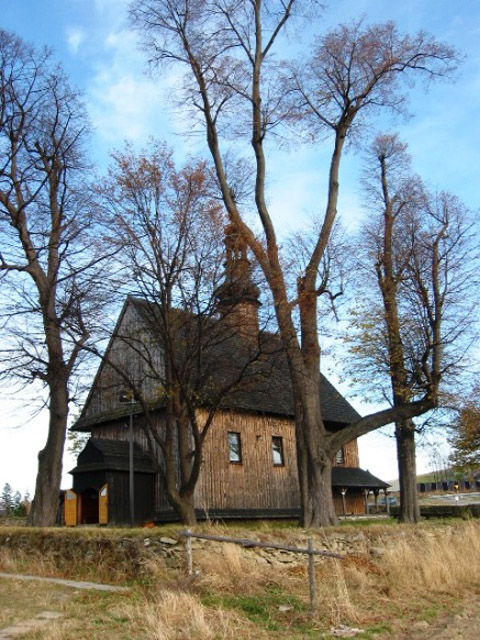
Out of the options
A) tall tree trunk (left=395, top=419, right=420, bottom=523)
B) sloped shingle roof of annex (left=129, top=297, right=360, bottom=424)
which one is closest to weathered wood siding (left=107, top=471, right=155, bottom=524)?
sloped shingle roof of annex (left=129, top=297, right=360, bottom=424)

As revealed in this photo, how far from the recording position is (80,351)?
2023 cm

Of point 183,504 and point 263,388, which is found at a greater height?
point 263,388

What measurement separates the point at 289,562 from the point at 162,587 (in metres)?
3.68

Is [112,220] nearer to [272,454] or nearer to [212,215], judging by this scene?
[212,215]

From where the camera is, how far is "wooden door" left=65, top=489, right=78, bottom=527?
25266 millimetres

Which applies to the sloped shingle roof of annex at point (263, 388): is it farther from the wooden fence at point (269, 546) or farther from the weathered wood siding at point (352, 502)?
the wooden fence at point (269, 546)

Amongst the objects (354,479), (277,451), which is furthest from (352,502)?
(277,451)

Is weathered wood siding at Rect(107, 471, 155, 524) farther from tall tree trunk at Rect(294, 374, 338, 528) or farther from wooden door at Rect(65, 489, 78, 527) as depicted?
tall tree trunk at Rect(294, 374, 338, 528)

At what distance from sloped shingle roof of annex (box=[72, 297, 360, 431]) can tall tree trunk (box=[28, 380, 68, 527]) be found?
3455mm

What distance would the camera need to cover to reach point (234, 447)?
2614cm

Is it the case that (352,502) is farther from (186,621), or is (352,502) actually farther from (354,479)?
(186,621)

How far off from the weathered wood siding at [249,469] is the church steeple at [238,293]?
746cm

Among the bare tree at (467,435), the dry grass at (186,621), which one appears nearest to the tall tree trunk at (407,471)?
the bare tree at (467,435)

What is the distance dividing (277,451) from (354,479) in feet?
17.6
